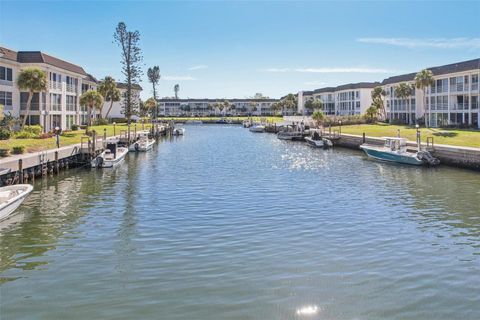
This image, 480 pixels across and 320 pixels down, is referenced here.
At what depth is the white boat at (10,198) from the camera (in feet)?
75.5

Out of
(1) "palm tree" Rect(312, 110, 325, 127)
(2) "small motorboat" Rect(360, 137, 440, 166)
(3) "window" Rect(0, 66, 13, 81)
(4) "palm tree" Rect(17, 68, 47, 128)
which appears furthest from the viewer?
(1) "palm tree" Rect(312, 110, 325, 127)

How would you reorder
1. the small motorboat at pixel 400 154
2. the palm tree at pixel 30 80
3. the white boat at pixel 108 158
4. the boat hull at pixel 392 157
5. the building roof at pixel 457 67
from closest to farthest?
the white boat at pixel 108 158
the small motorboat at pixel 400 154
the boat hull at pixel 392 157
the palm tree at pixel 30 80
the building roof at pixel 457 67

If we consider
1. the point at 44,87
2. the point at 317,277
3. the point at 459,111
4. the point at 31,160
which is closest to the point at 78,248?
the point at 317,277

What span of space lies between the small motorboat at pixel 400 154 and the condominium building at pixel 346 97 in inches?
2902

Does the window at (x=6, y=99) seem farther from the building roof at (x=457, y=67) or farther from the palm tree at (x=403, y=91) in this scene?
the palm tree at (x=403, y=91)

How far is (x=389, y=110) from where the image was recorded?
111m

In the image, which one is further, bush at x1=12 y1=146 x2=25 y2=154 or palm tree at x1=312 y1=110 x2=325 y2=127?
palm tree at x1=312 y1=110 x2=325 y2=127

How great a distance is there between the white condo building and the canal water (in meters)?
29.2

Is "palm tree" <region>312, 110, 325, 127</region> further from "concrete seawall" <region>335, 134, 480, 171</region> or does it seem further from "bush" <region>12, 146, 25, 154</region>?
"bush" <region>12, 146, 25, 154</region>

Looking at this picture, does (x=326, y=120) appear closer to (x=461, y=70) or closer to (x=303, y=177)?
(x=461, y=70)

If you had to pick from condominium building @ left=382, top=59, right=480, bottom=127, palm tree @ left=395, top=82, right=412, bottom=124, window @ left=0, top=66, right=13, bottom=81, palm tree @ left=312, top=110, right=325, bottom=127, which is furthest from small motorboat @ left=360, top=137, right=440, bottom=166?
palm tree @ left=312, top=110, right=325, bottom=127

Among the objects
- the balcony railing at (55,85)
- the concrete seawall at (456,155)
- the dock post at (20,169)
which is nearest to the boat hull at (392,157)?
the concrete seawall at (456,155)

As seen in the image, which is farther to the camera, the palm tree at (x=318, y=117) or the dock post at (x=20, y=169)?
the palm tree at (x=318, y=117)

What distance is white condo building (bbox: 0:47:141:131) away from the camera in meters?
58.2
